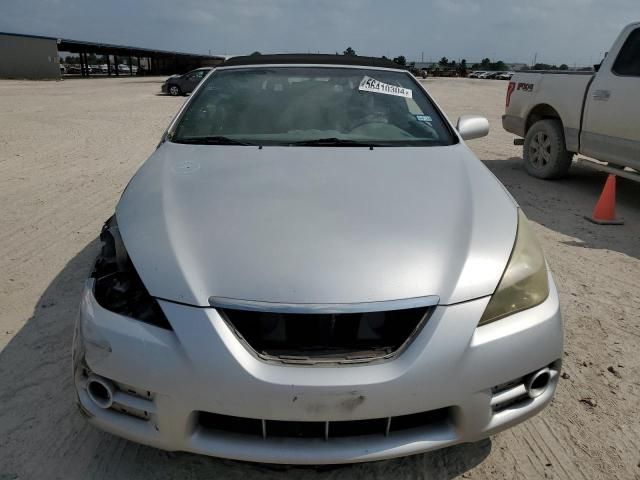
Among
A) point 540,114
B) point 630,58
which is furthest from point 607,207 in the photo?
point 540,114

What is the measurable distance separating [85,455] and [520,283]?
6.12 feet

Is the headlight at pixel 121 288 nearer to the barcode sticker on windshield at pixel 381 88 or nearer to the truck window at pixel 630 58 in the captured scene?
the barcode sticker on windshield at pixel 381 88

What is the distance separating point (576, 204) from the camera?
5875mm

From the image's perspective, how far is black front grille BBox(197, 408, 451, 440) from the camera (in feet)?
5.40

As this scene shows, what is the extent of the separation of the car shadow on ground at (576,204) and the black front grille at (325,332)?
3549 millimetres

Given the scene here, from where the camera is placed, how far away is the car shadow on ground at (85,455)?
77.7 inches

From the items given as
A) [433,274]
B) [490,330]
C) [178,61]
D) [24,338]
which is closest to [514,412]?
[490,330]

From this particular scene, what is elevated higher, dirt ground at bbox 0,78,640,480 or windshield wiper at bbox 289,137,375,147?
windshield wiper at bbox 289,137,375,147

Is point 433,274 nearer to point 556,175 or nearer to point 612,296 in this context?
point 612,296

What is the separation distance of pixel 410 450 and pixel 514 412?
0.43 metres

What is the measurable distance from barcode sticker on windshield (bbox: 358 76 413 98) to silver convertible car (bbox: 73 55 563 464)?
52.8 inches

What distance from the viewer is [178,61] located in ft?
220

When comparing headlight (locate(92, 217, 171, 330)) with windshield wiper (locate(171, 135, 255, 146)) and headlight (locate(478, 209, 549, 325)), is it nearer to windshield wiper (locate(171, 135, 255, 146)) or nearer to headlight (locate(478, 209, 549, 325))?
windshield wiper (locate(171, 135, 255, 146))

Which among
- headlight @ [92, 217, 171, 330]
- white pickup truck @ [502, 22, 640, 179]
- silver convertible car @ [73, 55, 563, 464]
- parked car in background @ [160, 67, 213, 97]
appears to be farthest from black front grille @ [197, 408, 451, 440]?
parked car in background @ [160, 67, 213, 97]
